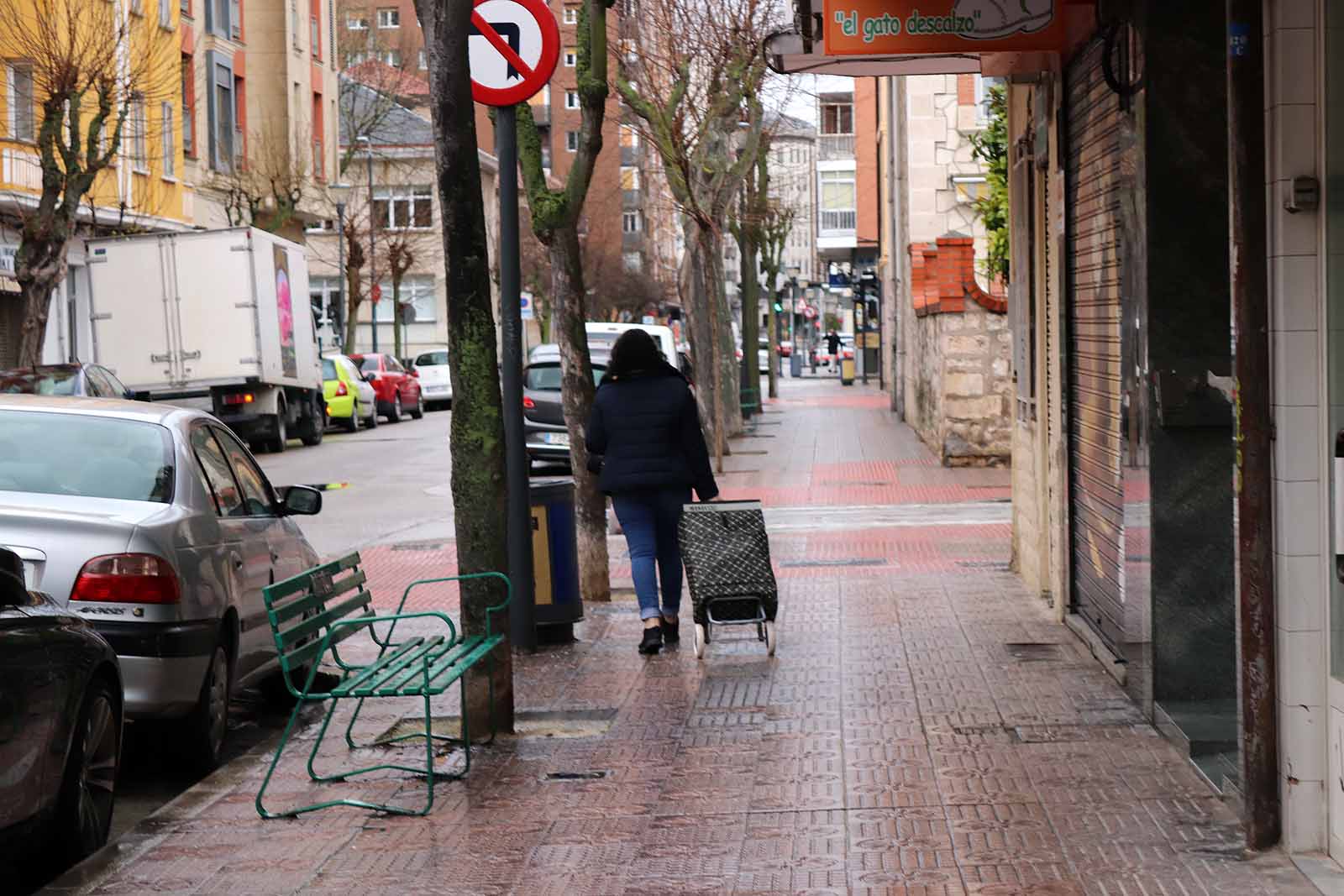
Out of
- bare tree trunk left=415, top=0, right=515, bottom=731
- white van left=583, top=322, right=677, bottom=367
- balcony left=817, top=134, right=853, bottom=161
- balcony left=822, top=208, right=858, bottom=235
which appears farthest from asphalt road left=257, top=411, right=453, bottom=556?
balcony left=817, top=134, right=853, bottom=161

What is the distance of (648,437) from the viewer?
34.6 feet

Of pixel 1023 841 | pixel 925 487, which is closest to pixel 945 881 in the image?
pixel 1023 841

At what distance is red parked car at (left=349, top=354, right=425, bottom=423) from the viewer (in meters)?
43.2

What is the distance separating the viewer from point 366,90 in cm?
7406

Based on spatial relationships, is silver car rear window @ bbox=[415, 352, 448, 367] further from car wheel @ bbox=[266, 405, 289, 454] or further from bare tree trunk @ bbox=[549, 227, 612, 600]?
bare tree trunk @ bbox=[549, 227, 612, 600]

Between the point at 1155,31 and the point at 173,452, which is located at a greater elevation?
the point at 1155,31

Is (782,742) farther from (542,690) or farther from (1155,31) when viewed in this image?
(1155,31)

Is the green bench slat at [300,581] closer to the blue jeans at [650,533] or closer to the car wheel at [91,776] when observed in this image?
the car wheel at [91,776]

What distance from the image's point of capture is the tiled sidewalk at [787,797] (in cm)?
588

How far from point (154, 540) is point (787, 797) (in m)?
2.64

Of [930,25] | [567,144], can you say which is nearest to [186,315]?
[930,25]

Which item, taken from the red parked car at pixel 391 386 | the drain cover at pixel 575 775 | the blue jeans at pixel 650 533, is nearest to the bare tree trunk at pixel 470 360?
the drain cover at pixel 575 775

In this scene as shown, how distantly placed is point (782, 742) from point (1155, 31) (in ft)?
10.5

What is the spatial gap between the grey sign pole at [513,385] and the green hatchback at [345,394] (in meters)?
29.6
